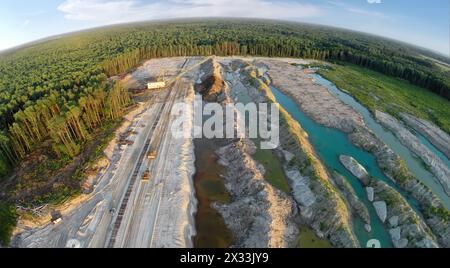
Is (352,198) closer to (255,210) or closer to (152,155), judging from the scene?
(255,210)

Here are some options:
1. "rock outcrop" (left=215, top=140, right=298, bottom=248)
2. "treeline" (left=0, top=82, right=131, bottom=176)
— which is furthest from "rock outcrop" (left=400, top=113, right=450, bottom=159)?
"treeline" (left=0, top=82, right=131, bottom=176)

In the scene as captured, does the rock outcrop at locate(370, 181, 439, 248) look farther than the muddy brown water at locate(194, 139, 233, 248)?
No

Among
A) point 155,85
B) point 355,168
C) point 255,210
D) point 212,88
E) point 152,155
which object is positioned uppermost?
point 155,85

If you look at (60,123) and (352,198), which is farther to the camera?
(60,123)

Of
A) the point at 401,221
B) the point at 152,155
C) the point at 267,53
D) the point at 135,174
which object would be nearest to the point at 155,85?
the point at 152,155

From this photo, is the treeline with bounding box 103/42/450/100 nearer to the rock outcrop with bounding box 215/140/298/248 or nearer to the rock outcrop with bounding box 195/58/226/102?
the rock outcrop with bounding box 195/58/226/102

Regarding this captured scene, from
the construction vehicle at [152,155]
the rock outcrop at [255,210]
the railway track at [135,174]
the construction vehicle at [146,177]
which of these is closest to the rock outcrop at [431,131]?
the rock outcrop at [255,210]
